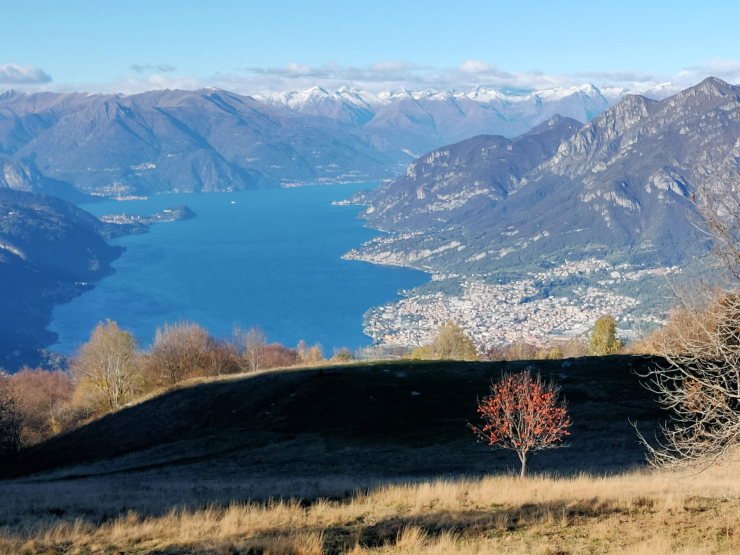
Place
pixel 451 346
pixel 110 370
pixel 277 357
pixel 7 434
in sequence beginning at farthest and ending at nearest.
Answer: pixel 277 357, pixel 451 346, pixel 110 370, pixel 7 434

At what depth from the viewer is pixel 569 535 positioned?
1659 cm

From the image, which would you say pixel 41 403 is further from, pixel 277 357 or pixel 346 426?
pixel 346 426

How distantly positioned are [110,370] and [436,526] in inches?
3057

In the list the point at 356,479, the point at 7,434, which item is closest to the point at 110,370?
the point at 7,434

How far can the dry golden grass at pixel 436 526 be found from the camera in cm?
1551

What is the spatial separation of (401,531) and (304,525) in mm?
2729

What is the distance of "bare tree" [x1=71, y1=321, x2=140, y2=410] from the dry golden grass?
6472 cm

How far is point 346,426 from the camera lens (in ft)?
174

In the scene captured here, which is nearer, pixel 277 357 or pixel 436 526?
pixel 436 526

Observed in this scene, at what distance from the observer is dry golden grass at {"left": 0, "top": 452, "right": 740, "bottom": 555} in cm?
1551

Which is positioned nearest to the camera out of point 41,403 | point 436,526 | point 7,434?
point 436,526

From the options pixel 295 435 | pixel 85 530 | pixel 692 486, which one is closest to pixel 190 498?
pixel 85 530

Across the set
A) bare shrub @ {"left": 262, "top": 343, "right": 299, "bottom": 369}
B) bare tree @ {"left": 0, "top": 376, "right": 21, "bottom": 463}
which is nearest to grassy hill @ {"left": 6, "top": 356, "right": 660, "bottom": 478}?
bare tree @ {"left": 0, "top": 376, "right": 21, "bottom": 463}

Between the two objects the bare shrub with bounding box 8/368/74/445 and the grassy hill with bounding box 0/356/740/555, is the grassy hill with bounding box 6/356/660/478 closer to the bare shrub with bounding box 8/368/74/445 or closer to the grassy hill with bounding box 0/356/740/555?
the grassy hill with bounding box 0/356/740/555
